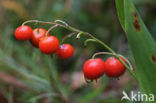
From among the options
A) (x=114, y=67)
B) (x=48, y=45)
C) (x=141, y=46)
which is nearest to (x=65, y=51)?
(x=48, y=45)

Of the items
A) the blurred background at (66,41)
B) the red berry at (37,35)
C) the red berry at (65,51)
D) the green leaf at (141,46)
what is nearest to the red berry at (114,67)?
the green leaf at (141,46)

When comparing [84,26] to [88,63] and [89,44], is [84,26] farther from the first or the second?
[88,63]

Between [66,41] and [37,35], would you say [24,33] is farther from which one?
[66,41]

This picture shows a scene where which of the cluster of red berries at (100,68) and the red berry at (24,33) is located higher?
the red berry at (24,33)

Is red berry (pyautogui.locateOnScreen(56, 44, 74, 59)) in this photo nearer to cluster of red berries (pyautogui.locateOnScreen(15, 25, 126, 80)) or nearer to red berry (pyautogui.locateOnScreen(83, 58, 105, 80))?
cluster of red berries (pyautogui.locateOnScreen(15, 25, 126, 80))

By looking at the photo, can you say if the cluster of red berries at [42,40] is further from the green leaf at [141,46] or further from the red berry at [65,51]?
the green leaf at [141,46]

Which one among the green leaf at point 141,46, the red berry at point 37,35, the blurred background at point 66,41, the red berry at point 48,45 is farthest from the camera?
the blurred background at point 66,41

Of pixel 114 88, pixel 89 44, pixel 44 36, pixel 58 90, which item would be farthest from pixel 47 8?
pixel 44 36
